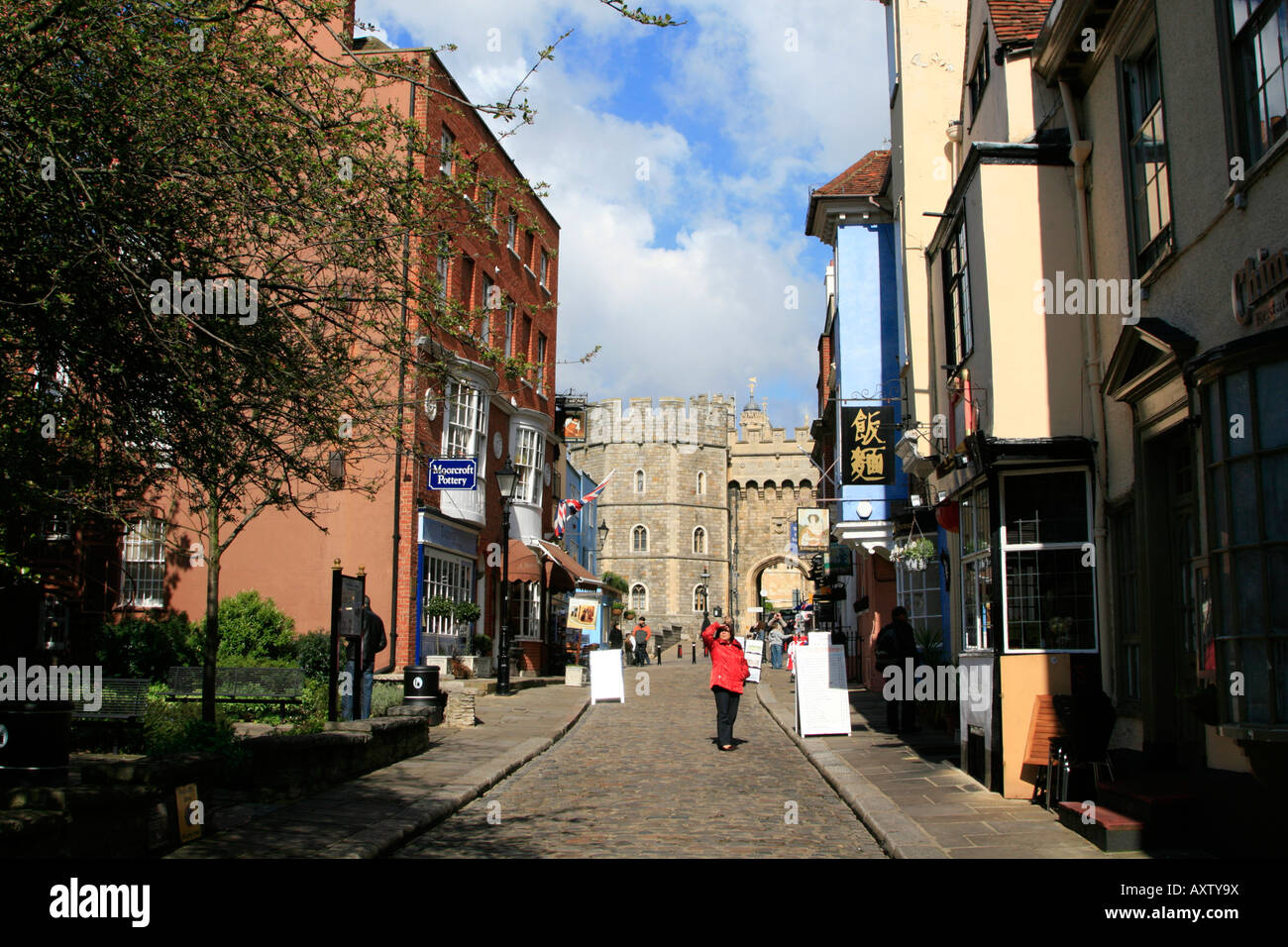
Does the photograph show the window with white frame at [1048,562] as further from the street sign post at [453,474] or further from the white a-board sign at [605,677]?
the white a-board sign at [605,677]

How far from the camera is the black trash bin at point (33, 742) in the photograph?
6.64m

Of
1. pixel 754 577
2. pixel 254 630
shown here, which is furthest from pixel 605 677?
pixel 754 577

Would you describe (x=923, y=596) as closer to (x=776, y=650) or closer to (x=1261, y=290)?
(x=1261, y=290)

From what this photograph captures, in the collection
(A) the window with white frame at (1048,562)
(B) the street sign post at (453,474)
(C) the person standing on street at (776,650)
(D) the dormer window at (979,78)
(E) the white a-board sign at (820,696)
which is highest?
(D) the dormer window at (979,78)

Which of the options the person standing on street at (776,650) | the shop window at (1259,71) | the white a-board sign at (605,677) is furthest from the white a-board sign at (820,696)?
the person standing on street at (776,650)

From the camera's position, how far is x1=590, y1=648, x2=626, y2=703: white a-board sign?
21625 mm

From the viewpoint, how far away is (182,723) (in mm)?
10430

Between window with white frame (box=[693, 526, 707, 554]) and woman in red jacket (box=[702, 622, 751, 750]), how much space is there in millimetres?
61064

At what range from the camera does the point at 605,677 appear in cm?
2180

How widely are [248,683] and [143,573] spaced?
8.88 metres

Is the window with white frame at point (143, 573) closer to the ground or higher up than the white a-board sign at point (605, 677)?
higher up

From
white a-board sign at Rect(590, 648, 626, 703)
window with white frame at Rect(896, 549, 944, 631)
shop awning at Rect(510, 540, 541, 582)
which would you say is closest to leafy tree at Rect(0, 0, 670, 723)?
window with white frame at Rect(896, 549, 944, 631)

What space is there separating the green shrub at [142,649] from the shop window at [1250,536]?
1644 centimetres
